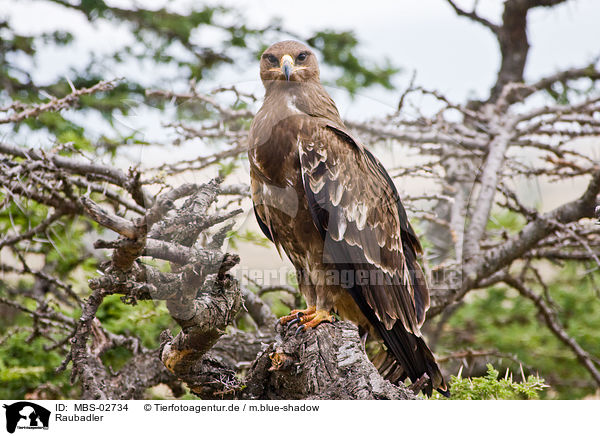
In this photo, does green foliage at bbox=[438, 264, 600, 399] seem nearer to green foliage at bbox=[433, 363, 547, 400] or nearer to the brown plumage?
green foliage at bbox=[433, 363, 547, 400]

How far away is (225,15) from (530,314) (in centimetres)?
390

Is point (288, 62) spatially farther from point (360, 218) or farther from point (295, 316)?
point (295, 316)

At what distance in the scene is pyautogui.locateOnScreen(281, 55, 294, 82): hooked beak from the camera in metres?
2.22

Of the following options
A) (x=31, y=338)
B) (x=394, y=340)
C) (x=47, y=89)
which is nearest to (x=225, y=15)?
(x=47, y=89)

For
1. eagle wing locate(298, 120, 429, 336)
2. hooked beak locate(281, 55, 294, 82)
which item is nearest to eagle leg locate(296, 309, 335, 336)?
eagle wing locate(298, 120, 429, 336)

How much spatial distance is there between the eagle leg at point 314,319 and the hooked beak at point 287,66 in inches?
36.9

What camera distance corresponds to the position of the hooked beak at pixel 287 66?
222 cm

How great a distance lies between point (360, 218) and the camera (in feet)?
7.48

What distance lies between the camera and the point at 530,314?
217 inches
